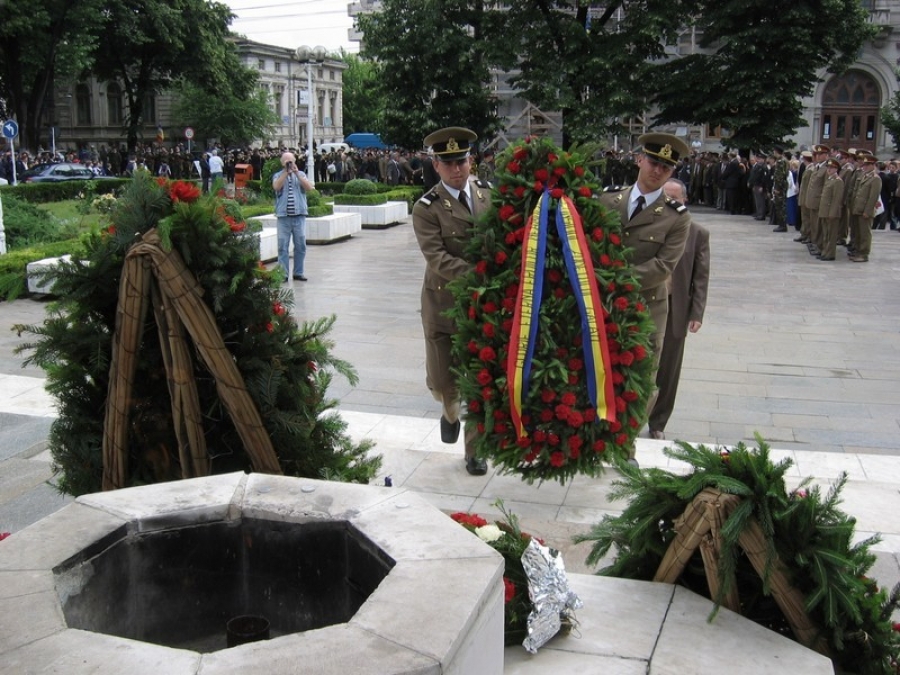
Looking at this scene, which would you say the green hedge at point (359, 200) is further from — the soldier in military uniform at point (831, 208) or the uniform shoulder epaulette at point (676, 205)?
the uniform shoulder epaulette at point (676, 205)

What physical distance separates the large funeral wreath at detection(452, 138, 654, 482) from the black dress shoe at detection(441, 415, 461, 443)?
1454 mm

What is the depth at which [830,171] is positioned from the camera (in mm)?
18328

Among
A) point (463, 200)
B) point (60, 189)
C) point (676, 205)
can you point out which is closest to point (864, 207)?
point (676, 205)

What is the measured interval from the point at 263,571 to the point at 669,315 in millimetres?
4715

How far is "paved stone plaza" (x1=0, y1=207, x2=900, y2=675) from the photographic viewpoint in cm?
573

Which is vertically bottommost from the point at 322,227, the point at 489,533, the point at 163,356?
the point at 322,227

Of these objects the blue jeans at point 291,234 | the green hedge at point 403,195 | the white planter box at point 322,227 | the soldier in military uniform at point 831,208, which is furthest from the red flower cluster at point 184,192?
the green hedge at point 403,195

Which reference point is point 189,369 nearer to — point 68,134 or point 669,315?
point 669,315

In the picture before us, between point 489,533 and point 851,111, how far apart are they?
1959 inches

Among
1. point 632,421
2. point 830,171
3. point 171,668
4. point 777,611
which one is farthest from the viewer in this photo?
point 830,171

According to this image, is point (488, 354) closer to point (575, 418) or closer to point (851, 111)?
point (575, 418)

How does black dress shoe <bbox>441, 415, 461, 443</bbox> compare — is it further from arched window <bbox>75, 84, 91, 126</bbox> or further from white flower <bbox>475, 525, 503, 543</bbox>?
arched window <bbox>75, 84, 91, 126</bbox>

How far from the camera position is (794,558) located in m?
3.57

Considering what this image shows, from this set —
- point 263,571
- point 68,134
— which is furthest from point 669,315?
point 68,134
